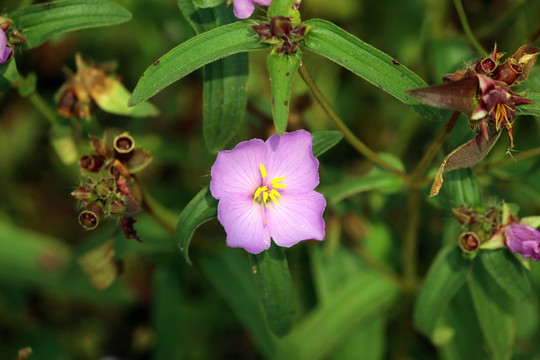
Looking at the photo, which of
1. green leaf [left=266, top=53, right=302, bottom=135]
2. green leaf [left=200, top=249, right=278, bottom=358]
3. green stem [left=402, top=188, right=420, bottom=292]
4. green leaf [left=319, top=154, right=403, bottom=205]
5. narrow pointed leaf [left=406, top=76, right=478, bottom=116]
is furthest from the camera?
green leaf [left=200, top=249, right=278, bottom=358]

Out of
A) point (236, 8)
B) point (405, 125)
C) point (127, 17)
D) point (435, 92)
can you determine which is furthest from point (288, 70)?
point (405, 125)

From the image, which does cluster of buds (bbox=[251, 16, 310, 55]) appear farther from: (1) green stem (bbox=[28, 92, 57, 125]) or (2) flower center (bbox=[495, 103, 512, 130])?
(1) green stem (bbox=[28, 92, 57, 125])

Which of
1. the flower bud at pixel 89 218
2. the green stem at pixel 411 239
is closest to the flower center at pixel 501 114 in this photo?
the green stem at pixel 411 239

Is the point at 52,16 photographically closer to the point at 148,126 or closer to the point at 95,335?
the point at 148,126

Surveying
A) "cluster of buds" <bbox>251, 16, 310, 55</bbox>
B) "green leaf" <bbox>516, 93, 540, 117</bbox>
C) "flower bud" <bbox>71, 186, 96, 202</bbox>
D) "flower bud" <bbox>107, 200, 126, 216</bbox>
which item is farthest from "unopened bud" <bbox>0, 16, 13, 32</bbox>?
"green leaf" <bbox>516, 93, 540, 117</bbox>

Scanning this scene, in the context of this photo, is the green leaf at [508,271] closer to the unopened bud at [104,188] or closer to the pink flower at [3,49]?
the unopened bud at [104,188]

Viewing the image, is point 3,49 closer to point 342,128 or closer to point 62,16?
point 62,16

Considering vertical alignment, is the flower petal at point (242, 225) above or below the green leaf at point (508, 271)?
above
